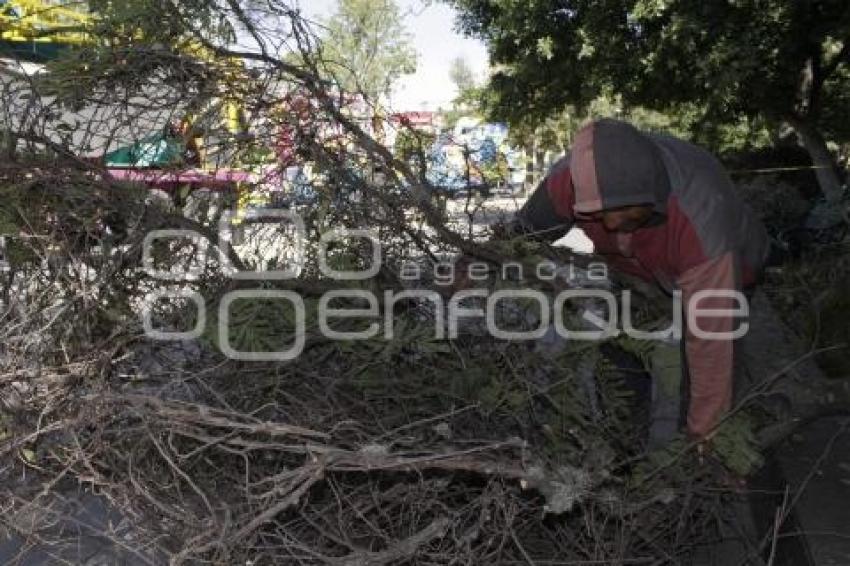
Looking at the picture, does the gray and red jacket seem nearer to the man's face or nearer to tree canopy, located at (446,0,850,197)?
the man's face

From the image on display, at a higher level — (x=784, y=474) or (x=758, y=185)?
(x=758, y=185)

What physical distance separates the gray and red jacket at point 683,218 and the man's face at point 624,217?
38 millimetres

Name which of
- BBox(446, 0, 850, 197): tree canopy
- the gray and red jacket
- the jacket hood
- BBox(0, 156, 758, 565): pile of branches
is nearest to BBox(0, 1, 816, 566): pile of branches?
BBox(0, 156, 758, 565): pile of branches

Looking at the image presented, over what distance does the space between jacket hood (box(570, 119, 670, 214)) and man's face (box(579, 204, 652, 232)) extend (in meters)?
0.04

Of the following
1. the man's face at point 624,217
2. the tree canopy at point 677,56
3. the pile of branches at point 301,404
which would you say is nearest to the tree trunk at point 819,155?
the tree canopy at point 677,56

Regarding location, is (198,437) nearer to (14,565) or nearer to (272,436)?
(272,436)

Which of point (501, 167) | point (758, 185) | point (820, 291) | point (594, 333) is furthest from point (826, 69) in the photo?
point (594, 333)

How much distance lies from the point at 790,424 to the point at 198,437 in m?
2.29

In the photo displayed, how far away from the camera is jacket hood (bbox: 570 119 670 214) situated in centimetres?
260

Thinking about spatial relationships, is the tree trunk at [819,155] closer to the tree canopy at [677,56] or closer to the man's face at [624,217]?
the tree canopy at [677,56]

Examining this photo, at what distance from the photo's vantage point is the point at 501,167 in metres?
3.67

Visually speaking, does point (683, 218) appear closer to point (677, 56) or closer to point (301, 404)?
point (301, 404)

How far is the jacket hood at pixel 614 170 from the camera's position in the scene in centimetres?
260

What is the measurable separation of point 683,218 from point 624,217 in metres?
0.24
